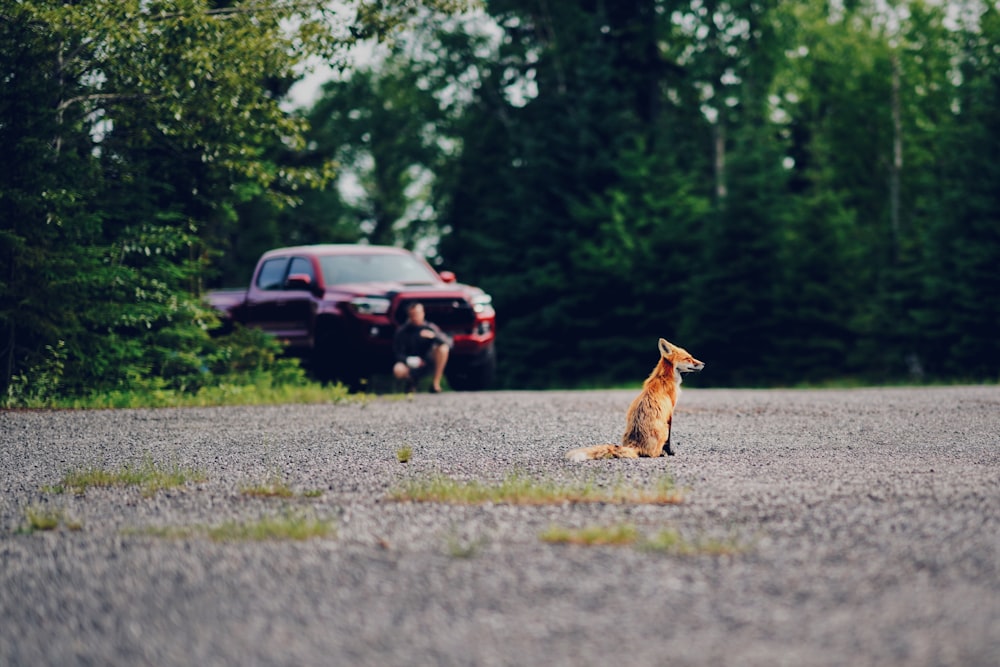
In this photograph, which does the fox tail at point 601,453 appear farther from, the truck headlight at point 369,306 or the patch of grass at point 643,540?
the truck headlight at point 369,306

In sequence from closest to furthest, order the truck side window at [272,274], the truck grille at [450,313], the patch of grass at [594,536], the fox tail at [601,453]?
1. the patch of grass at [594,536]
2. the fox tail at [601,453]
3. the truck grille at [450,313]
4. the truck side window at [272,274]

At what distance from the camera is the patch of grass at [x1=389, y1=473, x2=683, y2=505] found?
655cm

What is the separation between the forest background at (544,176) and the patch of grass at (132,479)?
6.73 metres

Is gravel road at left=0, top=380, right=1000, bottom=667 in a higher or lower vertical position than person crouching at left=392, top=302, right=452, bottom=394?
lower

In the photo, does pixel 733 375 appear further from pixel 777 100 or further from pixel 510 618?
pixel 510 618

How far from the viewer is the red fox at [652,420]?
842cm

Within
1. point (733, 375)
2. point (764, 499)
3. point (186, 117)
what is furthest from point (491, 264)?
point (764, 499)

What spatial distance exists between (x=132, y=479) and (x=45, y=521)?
164cm

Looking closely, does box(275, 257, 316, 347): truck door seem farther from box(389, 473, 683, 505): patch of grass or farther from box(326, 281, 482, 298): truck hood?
box(389, 473, 683, 505): patch of grass

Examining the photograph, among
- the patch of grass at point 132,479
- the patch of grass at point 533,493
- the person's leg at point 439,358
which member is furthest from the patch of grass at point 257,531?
the person's leg at point 439,358

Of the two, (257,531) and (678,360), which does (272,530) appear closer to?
(257,531)

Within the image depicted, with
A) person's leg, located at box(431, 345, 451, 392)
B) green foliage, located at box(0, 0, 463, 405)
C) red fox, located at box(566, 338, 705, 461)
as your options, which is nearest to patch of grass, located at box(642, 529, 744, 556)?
red fox, located at box(566, 338, 705, 461)

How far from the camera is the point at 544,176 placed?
3319 cm

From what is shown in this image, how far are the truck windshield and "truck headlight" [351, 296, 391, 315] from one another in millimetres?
887
